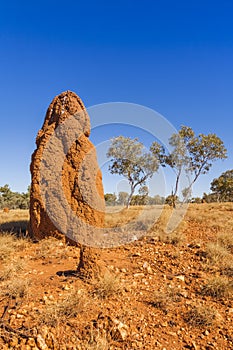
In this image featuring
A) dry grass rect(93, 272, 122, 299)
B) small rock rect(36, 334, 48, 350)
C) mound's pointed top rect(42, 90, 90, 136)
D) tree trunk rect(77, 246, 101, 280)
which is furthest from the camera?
mound's pointed top rect(42, 90, 90, 136)

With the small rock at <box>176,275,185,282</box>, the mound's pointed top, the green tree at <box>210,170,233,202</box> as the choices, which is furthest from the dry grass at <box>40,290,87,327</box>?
the green tree at <box>210,170,233,202</box>

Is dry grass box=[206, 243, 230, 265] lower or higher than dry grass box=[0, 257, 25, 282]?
lower

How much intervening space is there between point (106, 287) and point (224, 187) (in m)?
39.3

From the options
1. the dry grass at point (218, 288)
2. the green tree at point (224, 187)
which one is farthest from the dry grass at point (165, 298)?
the green tree at point (224, 187)

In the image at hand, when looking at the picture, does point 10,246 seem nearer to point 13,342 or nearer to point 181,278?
point 13,342

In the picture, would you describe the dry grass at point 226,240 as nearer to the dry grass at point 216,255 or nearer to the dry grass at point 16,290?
the dry grass at point 216,255

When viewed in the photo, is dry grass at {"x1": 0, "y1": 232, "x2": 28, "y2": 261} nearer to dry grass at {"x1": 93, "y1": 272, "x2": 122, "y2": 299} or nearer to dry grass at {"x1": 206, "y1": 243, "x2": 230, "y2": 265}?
dry grass at {"x1": 93, "y1": 272, "x2": 122, "y2": 299}

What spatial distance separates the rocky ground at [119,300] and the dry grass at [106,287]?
0.5 inches

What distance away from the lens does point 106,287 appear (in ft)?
11.7

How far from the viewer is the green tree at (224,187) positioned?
38.1 metres

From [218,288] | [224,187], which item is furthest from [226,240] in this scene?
[224,187]

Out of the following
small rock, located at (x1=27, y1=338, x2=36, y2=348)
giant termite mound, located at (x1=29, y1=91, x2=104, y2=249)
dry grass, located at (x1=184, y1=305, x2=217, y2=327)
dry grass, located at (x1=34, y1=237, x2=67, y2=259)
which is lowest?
dry grass, located at (x1=184, y1=305, x2=217, y2=327)

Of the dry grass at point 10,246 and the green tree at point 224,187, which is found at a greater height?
the green tree at point 224,187

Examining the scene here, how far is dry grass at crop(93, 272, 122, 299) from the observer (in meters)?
3.49
